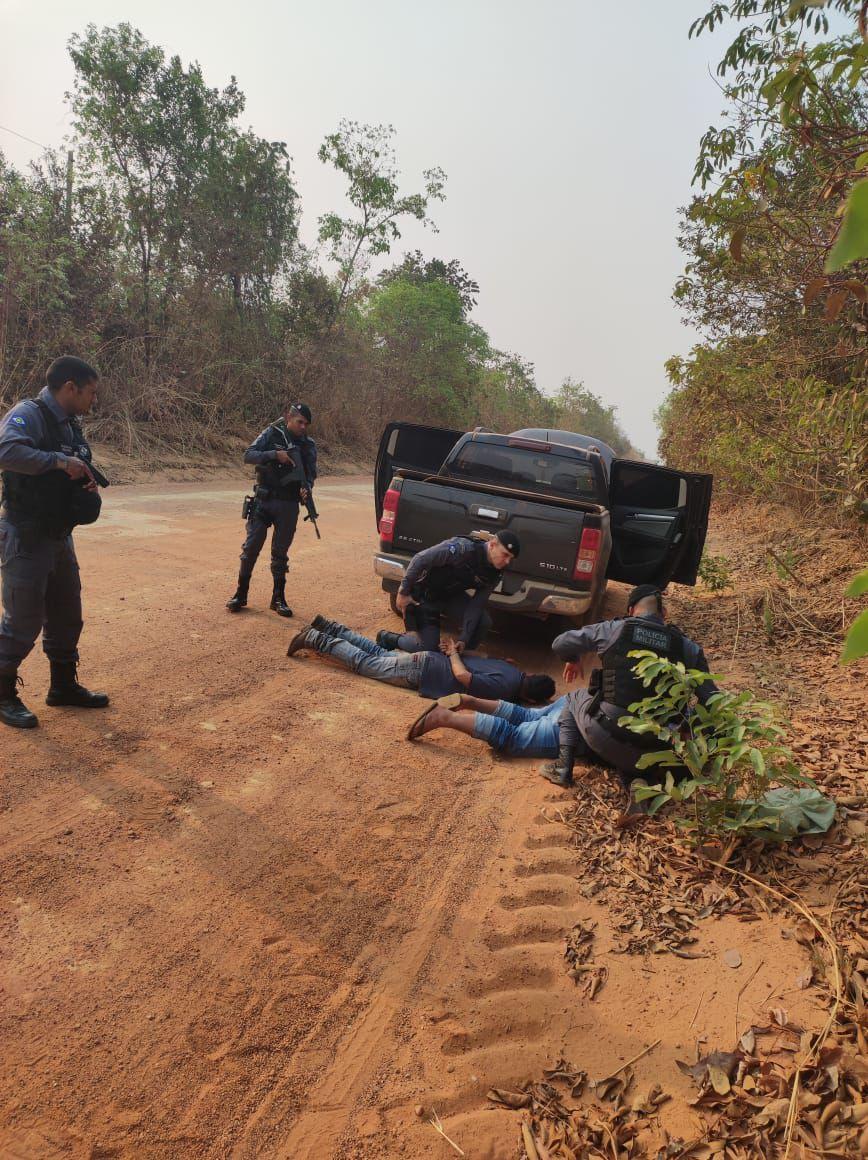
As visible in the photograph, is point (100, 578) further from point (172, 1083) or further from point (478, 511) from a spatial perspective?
point (172, 1083)

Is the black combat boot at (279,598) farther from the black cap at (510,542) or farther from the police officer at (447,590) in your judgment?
the black cap at (510,542)

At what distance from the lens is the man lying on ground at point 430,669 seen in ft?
17.0

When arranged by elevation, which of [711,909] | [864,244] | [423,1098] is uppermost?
[864,244]

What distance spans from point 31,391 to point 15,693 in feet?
36.7

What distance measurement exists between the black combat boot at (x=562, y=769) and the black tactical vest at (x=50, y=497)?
112 inches

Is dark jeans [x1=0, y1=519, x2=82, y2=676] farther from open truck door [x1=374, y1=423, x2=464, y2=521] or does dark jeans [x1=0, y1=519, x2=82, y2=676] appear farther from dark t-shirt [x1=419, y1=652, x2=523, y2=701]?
open truck door [x1=374, y1=423, x2=464, y2=521]

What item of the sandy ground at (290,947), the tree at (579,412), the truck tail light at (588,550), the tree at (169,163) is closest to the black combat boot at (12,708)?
the sandy ground at (290,947)

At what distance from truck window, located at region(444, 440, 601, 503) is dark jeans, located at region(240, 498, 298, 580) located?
177 centimetres

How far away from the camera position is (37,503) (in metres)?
3.85

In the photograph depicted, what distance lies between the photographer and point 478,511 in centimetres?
621

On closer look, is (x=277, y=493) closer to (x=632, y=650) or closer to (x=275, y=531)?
(x=275, y=531)

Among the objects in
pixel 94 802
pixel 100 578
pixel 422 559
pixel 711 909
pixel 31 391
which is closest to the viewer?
pixel 711 909

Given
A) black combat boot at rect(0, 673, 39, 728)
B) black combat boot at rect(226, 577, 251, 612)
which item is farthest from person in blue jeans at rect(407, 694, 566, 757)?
black combat boot at rect(226, 577, 251, 612)

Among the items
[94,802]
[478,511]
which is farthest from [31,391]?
[94,802]
